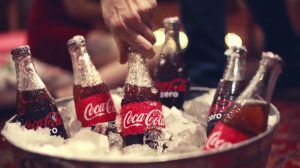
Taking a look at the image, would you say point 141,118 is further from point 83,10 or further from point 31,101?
point 83,10

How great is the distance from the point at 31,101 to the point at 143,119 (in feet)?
0.65

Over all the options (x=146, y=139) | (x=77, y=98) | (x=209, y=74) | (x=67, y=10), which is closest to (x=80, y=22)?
(x=67, y=10)

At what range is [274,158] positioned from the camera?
128cm

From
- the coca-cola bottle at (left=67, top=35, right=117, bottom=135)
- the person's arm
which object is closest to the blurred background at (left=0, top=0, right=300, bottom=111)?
the person's arm

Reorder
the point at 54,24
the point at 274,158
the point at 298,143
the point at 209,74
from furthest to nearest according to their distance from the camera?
the point at 54,24 → the point at 209,74 → the point at 298,143 → the point at 274,158

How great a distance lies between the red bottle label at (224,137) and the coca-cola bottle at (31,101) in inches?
10.2

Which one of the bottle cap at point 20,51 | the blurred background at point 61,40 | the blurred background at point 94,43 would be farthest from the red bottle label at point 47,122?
Result: the blurred background at point 61,40

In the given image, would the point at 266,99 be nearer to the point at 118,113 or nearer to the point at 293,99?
the point at 118,113

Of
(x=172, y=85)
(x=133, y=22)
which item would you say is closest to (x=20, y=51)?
(x=133, y=22)

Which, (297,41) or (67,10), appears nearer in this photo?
(67,10)

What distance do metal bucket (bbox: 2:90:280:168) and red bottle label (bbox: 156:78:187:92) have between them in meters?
0.32

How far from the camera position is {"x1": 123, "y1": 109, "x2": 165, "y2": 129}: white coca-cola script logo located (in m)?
0.76

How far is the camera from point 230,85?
2.77 ft

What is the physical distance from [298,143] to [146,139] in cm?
77
